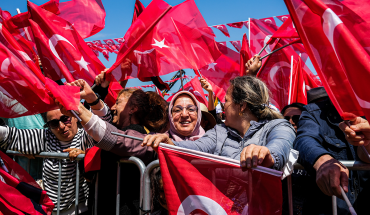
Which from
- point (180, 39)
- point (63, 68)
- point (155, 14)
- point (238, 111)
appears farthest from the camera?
point (180, 39)

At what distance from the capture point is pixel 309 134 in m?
2.12

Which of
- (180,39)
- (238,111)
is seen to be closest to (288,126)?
(238,111)

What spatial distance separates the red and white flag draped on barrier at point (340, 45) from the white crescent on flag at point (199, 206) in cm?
93

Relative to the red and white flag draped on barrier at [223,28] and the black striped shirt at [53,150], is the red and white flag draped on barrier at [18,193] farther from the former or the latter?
the red and white flag draped on barrier at [223,28]

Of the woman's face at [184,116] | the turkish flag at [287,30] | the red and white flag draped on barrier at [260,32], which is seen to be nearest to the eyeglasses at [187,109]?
the woman's face at [184,116]

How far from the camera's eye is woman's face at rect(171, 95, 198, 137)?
10.6 feet

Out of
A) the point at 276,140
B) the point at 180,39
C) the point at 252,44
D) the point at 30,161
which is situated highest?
the point at 252,44

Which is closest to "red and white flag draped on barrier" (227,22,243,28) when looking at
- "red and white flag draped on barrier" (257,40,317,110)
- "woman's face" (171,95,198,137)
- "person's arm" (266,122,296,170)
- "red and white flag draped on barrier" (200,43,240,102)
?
"red and white flag draped on barrier" (200,43,240,102)

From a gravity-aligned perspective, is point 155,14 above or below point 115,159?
above

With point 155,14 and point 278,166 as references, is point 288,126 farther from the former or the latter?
point 155,14

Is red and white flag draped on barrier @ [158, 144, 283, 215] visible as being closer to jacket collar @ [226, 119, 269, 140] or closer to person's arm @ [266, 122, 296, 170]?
person's arm @ [266, 122, 296, 170]

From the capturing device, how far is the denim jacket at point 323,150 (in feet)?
6.48

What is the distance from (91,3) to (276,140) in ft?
10.6

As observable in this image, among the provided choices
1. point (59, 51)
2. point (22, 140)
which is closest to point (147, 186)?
point (22, 140)
